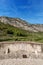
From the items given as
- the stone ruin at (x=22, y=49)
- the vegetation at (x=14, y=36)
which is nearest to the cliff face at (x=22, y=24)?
the vegetation at (x=14, y=36)

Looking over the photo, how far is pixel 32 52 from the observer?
45.3 ft

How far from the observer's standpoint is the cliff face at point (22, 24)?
20.8 meters

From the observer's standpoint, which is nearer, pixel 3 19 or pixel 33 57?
pixel 33 57

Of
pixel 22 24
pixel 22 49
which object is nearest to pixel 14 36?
pixel 22 49

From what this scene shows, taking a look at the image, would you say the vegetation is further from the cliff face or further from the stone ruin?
the cliff face

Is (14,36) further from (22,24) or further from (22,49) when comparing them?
(22,24)

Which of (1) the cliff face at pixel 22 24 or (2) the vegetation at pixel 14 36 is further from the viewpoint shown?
(1) the cliff face at pixel 22 24

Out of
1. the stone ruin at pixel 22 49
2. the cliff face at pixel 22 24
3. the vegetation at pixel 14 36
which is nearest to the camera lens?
the stone ruin at pixel 22 49

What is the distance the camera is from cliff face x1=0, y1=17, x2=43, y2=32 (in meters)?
20.8

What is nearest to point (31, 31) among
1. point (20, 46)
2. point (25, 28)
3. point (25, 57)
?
point (25, 28)

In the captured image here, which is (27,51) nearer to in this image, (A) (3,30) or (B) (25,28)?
(A) (3,30)

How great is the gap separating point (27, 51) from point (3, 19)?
869cm

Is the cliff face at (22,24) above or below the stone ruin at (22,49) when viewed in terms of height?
above

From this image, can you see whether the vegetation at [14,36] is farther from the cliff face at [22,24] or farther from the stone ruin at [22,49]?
the cliff face at [22,24]
